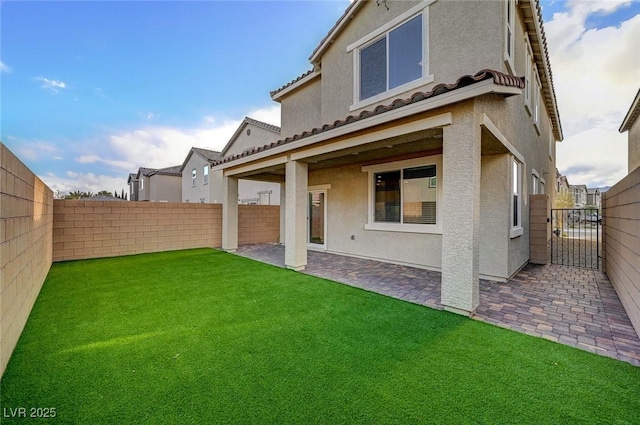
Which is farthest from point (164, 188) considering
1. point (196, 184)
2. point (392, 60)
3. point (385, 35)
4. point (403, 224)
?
point (403, 224)

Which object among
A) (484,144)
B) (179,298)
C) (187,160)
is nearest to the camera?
(179,298)

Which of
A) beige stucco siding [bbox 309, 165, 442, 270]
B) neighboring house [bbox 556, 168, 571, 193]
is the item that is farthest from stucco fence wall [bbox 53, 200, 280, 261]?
neighboring house [bbox 556, 168, 571, 193]

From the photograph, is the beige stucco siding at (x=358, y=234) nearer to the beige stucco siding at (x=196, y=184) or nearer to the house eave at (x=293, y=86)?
the house eave at (x=293, y=86)

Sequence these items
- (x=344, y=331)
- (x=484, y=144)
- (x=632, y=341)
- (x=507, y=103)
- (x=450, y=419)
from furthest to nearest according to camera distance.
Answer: (x=507, y=103) < (x=484, y=144) < (x=344, y=331) < (x=632, y=341) < (x=450, y=419)

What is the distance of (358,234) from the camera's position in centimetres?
979

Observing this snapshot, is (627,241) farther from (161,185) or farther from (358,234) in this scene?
(161,185)

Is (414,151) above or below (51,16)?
below

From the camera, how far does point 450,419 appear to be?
231 cm

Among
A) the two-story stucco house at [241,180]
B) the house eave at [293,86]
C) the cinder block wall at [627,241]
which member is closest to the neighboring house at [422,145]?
the house eave at [293,86]

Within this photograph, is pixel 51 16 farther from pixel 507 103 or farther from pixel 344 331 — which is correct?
pixel 507 103

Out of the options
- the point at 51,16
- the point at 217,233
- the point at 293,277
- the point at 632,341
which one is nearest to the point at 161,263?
the point at 217,233

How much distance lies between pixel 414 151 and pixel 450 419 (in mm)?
6723

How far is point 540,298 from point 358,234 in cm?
538

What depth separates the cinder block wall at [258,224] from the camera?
1339cm
